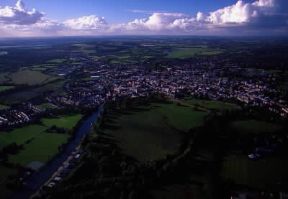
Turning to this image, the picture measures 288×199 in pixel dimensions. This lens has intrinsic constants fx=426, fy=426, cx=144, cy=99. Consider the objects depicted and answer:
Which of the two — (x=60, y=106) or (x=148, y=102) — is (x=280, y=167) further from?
(x=60, y=106)

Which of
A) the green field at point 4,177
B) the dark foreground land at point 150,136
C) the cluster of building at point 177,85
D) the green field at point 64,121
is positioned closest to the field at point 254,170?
the dark foreground land at point 150,136

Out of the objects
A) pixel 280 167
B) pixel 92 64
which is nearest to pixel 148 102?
pixel 280 167

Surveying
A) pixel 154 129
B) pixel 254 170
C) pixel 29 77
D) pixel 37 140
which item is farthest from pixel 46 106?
pixel 254 170

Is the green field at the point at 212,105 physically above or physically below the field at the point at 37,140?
below

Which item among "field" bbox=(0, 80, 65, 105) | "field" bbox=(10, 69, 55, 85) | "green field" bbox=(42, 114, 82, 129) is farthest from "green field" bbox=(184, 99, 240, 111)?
"field" bbox=(10, 69, 55, 85)

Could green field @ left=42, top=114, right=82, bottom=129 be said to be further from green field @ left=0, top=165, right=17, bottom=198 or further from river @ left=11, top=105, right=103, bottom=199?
green field @ left=0, top=165, right=17, bottom=198

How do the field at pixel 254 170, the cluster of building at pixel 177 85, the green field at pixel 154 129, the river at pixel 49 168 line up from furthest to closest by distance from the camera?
the cluster of building at pixel 177 85, the green field at pixel 154 129, the field at pixel 254 170, the river at pixel 49 168

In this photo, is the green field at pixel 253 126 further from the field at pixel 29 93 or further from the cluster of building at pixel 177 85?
the field at pixel 29 93
